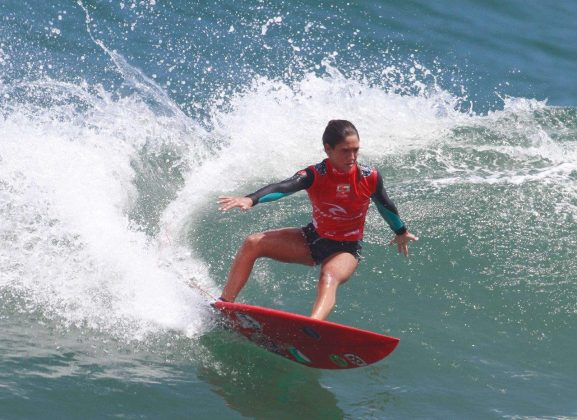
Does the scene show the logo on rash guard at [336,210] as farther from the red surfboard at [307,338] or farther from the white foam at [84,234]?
the white foam at [84,234]

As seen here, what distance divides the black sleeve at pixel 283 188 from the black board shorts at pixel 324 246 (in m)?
0.44

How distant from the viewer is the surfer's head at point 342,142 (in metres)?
6.29

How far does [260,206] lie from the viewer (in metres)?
9.40

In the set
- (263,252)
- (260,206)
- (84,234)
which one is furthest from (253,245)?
(260,206)

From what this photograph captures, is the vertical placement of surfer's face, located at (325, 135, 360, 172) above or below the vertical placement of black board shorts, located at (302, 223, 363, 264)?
above

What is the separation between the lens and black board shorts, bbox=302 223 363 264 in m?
6.82

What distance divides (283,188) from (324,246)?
637 millimetres

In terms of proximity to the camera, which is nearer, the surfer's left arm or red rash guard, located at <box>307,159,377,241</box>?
red rash guard, located at <box>307,159,377,241</box>

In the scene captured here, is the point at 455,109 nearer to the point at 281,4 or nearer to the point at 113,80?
the point at 281,4

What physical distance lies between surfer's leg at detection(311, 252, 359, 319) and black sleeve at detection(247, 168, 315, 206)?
0.57 m

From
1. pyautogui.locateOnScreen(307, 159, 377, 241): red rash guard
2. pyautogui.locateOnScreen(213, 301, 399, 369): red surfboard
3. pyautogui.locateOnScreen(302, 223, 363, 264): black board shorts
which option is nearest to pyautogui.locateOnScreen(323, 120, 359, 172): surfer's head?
pyautogui.locateOnScreen(307, 159, 377, 241): red rash guard

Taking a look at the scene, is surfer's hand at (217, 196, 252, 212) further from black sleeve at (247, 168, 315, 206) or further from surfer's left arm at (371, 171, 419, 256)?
surfer's left arm at (371, 171, 419, 256)

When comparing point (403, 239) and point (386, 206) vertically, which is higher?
point (386, 206)

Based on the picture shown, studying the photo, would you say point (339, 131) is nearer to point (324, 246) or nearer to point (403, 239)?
point (324, 246)
